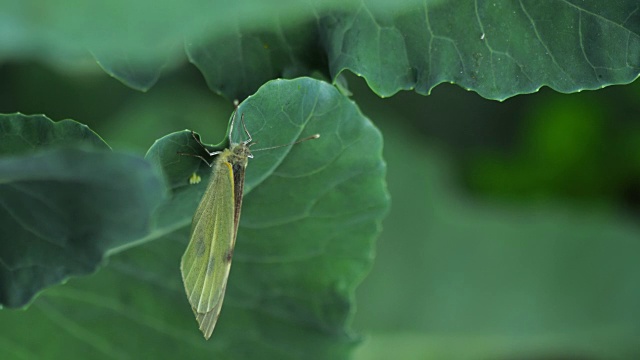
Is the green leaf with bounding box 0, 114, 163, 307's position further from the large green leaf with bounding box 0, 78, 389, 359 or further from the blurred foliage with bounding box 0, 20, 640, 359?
the blurred foliage with bounding box 0, 20, 640, 359

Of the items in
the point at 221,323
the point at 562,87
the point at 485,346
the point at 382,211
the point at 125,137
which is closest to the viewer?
the point at 562,87

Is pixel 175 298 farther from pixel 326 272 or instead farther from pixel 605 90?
pixel 605 90

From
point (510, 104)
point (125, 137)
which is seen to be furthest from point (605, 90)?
point (125, 137)

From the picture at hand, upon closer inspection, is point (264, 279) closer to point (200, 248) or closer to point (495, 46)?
point (200, 248)

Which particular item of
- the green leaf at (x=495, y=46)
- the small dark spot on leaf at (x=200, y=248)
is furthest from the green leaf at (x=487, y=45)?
the small dark spot on leaf at (x=200, y=248)

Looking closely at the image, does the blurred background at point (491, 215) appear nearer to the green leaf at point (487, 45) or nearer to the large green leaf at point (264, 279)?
the large green leaf at point (264, 279)

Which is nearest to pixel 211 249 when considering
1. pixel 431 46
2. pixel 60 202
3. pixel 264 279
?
pixel 264 279
